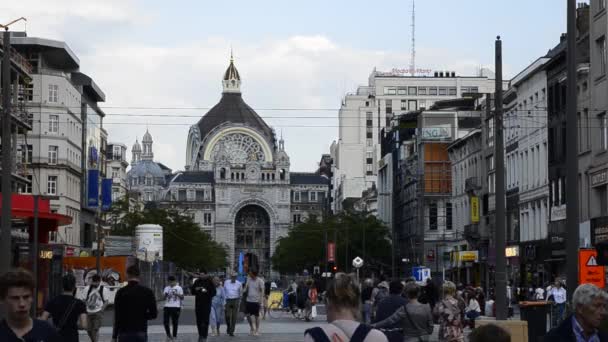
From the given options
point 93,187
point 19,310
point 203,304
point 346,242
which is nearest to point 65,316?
point 19,310

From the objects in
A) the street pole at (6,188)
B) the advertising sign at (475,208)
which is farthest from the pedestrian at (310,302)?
the advertising sign at (475,208)

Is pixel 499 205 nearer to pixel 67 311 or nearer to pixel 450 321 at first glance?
pixel 450 321

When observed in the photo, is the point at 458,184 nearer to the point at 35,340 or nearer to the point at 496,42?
the point at 496,42

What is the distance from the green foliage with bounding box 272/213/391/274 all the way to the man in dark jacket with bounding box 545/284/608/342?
396 feet

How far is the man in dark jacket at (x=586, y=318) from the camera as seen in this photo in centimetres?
1021

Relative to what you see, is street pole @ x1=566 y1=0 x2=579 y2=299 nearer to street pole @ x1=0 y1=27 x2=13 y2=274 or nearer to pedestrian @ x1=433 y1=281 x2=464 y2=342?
pedestrian @ x1=433 y1=281 x2=464 y2=342

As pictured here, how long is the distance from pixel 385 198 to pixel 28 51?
2603 inches

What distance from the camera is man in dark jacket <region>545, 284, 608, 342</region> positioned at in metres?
10.2

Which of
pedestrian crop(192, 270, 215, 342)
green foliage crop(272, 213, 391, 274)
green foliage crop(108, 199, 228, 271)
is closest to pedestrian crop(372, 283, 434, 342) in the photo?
pedestrian crop(192, 270, 215, 342)

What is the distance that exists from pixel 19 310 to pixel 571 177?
11.9 metres

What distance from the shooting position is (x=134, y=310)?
1900 centimetres

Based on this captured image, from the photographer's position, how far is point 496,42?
88.6ft

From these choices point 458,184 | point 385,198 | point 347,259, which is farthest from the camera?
point 385,198

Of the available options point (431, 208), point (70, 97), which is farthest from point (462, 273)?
point (70, 97)
